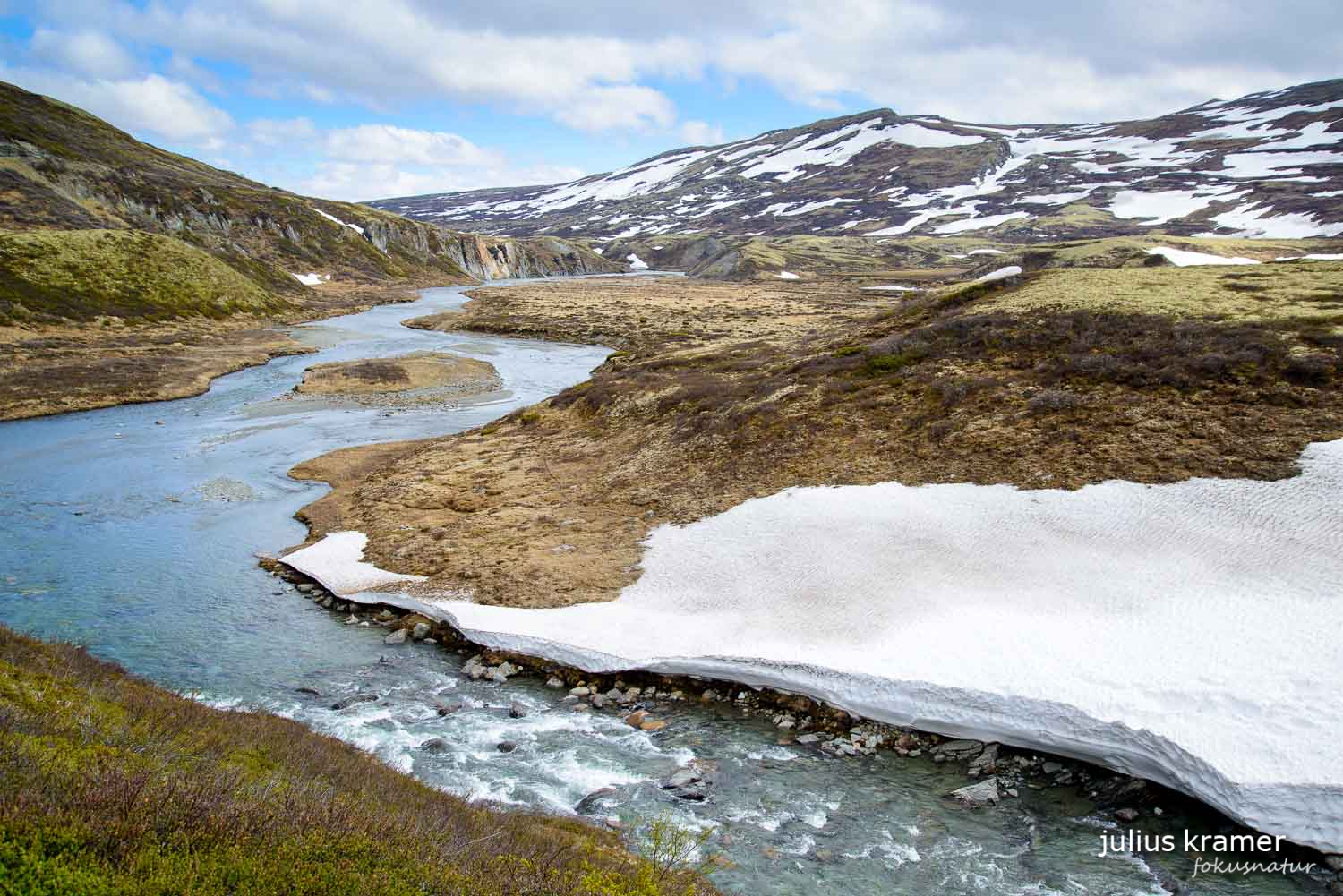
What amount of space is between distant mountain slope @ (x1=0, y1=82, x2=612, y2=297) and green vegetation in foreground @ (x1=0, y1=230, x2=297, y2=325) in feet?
34.2

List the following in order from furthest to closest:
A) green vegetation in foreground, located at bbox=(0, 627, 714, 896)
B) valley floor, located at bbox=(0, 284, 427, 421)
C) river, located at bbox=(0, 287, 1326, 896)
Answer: valley floor, located at bbox=(0, 284, 427, 421) < river, located at bbox=(0, 287, 1326, 896) < green vegetation in foreground, located at bbox=(0, 627, 714, 896)

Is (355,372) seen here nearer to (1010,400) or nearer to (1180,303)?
(1010,400)

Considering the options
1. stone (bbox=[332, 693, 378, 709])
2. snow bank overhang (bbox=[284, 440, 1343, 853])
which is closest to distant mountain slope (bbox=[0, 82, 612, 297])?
stone (bbox=[332, 693, 378, 709])

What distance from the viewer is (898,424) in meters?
26.5

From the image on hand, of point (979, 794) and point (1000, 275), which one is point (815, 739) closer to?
point (979, 794)

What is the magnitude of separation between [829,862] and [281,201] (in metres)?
160

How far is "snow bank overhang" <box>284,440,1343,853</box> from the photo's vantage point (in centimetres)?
1151

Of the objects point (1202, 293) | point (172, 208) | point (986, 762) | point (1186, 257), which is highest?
point (172, 208)

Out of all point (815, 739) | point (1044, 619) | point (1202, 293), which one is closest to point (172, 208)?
point (1202, 293)

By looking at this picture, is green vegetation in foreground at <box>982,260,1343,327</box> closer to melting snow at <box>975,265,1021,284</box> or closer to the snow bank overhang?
melting snow at <box>975,265,1021,284</box>

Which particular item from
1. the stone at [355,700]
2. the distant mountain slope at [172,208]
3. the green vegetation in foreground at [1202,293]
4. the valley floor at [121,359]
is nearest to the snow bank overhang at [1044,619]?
the stone at [355,700]

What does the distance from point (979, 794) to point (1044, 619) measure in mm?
4490

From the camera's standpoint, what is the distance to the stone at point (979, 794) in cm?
1220

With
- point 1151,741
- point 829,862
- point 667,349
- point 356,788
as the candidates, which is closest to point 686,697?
point 829,862
